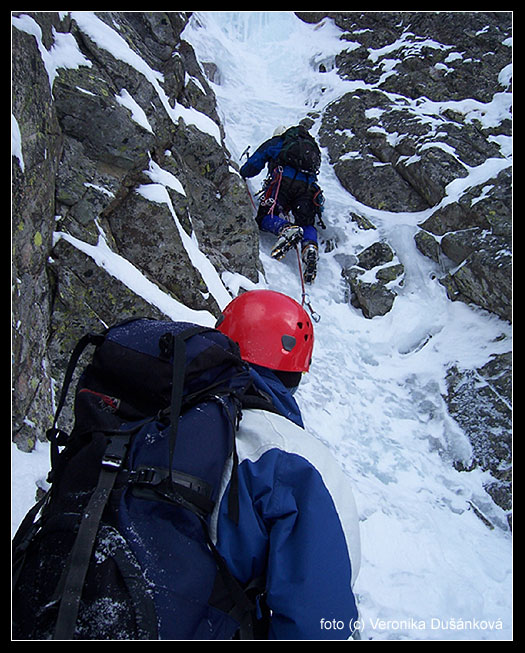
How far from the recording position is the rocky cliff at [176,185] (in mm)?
3131

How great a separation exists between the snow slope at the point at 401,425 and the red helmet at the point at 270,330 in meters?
1.51

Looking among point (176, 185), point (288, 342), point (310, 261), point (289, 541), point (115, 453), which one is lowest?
point (289, 541)

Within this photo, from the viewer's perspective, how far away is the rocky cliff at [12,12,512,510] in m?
3.13

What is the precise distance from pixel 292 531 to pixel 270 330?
1031 mm

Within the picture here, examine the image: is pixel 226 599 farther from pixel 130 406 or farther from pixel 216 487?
pixel 130 406

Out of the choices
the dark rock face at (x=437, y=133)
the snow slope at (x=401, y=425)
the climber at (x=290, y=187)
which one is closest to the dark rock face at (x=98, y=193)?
the snow slope at (x=401, y=425)

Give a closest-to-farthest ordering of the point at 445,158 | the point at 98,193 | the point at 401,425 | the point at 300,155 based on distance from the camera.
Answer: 1. the point at 98,193
2. the point at 401,425
3. the point at 300,155
4. the point at 445,158

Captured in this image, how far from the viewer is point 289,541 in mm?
1227

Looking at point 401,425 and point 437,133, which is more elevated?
point 437,133

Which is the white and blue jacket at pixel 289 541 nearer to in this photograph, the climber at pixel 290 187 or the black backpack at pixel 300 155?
the climber at pixel 290 187

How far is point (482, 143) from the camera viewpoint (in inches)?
343

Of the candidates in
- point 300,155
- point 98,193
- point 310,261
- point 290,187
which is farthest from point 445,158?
point 98,193

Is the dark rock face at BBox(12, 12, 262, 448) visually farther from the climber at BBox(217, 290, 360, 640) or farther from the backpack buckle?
the climber at BBox(217, 290, 360, 640)

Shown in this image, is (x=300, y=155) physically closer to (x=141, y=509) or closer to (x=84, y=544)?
(x=141, y=509)
